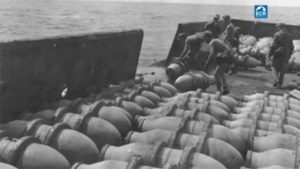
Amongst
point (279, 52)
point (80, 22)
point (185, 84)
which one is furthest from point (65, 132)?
point (80, 22)

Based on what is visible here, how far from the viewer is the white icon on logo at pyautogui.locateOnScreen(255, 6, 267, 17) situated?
26.1ft

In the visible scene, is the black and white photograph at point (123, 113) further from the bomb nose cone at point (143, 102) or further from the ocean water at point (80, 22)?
the ocean water at point (80, 22)

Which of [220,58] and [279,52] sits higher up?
[220,58]

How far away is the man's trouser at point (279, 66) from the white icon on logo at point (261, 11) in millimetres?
2585

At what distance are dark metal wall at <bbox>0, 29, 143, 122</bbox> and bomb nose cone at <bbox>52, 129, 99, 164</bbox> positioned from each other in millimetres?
1659

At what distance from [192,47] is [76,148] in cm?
734

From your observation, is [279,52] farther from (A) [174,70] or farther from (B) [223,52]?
(A) [174,70]

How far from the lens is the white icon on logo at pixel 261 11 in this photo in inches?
313

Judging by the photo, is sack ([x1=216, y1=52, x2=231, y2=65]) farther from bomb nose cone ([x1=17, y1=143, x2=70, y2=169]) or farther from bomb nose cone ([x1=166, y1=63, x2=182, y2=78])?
bomb nose cone ([x1=17, y1=143, x2=70, y2=169])

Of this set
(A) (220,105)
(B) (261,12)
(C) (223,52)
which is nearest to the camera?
(A) (220,105)

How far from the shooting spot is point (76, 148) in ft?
14.5

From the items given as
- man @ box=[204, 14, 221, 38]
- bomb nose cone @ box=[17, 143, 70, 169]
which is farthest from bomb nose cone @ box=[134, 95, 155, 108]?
man @ box=[204, 14, 221, 38]

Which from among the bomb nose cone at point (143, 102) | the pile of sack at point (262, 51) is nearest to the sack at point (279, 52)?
the pile of sack at point (262, 51)

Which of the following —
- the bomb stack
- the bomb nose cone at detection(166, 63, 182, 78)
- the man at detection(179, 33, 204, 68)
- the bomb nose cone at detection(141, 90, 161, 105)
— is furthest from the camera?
the man at detection(179, 33, 204, 68)
